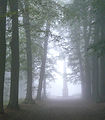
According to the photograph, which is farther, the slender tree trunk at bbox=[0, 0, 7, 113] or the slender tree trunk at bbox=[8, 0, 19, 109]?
the slender tree trunk at bbox=[8, 0, 19, 109]

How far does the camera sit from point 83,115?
11.3m

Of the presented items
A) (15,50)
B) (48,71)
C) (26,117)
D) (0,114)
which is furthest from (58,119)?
(48,71)

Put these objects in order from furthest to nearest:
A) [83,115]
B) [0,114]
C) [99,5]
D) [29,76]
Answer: [29,76]
[99,5]
[83,115]
[0,114]

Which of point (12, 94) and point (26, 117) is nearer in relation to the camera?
point (26, 117)

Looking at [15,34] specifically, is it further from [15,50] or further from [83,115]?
[83,115]

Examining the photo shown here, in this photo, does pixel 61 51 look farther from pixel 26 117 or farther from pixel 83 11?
pixel 26 117

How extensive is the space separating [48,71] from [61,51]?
3.99 m

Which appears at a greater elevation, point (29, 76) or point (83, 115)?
point (29, 76)

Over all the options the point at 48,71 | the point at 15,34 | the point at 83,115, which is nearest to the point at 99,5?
the point at 15,34

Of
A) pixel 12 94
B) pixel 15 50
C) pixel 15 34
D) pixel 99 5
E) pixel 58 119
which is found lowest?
pixel 58 119

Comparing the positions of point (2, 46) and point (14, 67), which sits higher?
point (2, 46)

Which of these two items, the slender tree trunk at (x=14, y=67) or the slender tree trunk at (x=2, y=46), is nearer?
the slender tree trunk at (x=2, y=46)

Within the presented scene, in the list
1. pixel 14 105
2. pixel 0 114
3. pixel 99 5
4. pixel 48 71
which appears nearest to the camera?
pixel 0 114

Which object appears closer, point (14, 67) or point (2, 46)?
point (2, 46)
